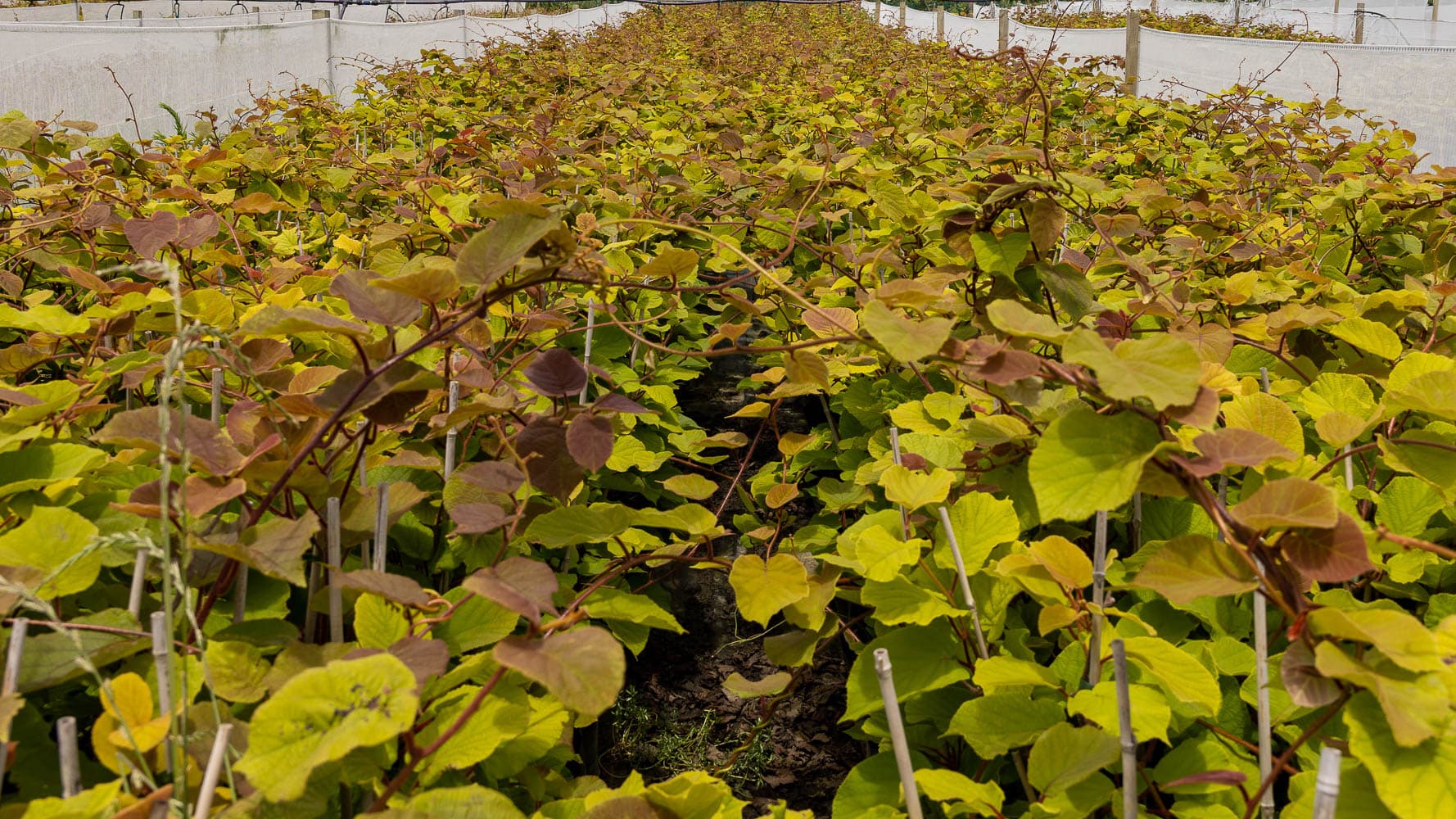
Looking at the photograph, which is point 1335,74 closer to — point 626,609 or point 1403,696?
point 626,609

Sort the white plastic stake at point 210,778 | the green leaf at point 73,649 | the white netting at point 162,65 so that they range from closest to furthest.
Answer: the white plastic stake at point 210,778, the green leaf at point 73,649, the white netting at point 162,65

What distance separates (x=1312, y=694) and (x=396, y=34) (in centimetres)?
1023

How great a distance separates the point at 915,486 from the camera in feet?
3.60

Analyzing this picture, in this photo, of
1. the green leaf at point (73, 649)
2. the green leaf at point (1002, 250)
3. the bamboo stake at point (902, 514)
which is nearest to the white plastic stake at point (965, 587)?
the bamboo stake at point (902, 514)

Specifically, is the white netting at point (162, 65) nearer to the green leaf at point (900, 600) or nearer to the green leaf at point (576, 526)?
the green leaf at point (576, 526)

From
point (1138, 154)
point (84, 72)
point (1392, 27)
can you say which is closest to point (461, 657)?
point (1138, 154)

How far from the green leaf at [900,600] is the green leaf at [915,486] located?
9cm

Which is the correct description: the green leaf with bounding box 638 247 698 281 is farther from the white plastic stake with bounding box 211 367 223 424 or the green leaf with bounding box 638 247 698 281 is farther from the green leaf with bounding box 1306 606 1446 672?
the green leaf with bounding box 1306 606 1446 672

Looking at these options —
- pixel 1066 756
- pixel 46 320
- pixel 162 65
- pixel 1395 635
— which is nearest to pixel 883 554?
pixel 1066 756

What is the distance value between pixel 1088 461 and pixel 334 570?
61cm

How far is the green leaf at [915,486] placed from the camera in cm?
107

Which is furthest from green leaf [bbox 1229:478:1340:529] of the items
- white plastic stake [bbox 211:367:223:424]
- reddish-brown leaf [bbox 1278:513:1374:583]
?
white plastic stake [bbox 211:367:223:424]

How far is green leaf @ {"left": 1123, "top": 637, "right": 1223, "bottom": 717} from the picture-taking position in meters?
0.84

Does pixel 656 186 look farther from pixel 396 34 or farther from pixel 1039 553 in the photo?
pixel 396 34
